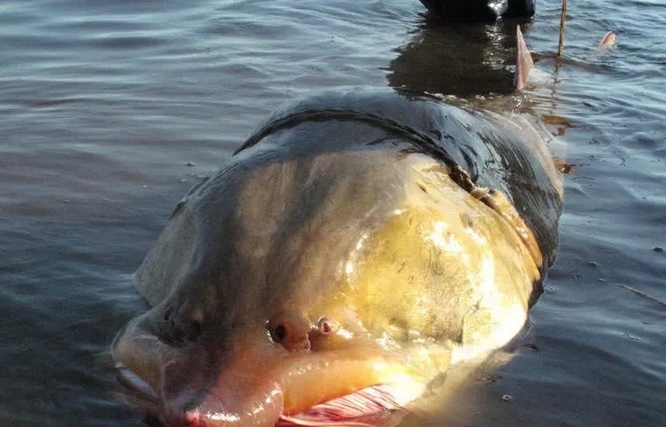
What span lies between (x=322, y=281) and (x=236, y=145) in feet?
11.2

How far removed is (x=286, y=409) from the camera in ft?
8.21

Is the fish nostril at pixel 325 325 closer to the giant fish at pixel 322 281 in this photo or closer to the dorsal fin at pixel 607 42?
the giant fish at pixel 322 281

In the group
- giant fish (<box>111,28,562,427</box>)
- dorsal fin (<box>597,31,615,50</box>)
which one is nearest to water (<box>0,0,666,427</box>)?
dorsal fin (<box>597,31,615,50</box>)

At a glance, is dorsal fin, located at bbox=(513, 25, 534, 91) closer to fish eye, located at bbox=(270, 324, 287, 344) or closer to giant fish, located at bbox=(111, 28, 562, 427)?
giant fish, located at bbox=(111, 28, 562, 427)

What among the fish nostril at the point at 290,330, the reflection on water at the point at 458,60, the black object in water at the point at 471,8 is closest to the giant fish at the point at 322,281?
the fish nostril at the point at 290,330

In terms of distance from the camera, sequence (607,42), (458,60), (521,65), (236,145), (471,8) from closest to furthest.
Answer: (236,145) < (521,65) < (458,60) < (607,42) < (471,8)

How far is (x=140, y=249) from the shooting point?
167 inches

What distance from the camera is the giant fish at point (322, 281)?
8.31ft

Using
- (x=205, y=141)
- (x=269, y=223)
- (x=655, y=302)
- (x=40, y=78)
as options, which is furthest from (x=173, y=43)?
(x=269, y=223)

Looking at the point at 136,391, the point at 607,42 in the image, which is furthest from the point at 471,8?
the point at 136,391

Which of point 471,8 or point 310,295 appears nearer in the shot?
point 310,295

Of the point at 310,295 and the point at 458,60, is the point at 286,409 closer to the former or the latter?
the point at 310,295

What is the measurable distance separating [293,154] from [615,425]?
49.5 inches

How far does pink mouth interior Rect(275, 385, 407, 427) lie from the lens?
2.55 metres
